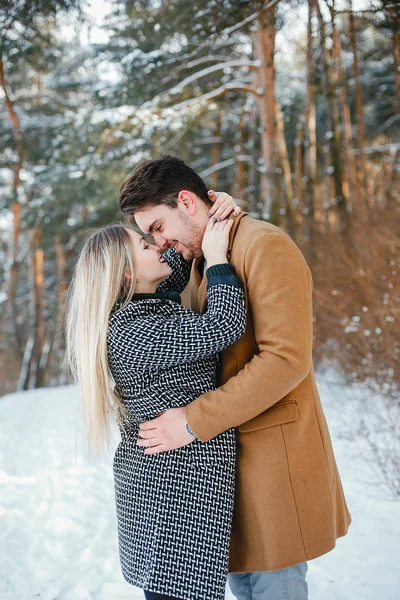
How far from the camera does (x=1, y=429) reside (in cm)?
781

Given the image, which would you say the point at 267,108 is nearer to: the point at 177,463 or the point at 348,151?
the point at 348,151

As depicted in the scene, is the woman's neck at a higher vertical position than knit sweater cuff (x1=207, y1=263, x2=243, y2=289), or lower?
lower

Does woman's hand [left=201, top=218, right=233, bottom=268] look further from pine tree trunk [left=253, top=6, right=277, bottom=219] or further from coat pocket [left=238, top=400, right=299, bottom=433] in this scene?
pine tree trunk [left=253, top=6, right=277, bottom=219]

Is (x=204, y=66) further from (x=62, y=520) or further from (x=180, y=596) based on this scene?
(x=180, y=596)

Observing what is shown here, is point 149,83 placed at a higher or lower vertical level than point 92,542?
higher

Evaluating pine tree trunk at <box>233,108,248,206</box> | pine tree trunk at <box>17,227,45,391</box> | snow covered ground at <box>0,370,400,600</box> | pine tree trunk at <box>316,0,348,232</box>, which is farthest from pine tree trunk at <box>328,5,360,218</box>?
pine tree trunk at <box>17,227,45,391</box>

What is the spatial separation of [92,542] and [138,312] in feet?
9.63

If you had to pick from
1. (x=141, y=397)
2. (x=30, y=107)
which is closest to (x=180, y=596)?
(x=141, y=397)

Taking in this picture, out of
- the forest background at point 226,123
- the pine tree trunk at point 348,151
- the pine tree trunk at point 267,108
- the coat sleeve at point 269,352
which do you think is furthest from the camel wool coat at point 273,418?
the pine tree trunk at point 267,108

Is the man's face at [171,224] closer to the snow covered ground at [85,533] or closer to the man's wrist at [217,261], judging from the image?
the man's wrist at [217,261]

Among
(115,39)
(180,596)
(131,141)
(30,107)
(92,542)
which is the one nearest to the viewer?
(180,596)

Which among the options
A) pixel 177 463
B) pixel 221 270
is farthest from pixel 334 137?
pixel 177 463

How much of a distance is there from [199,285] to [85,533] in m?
2.92

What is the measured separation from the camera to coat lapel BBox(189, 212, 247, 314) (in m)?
2.19
